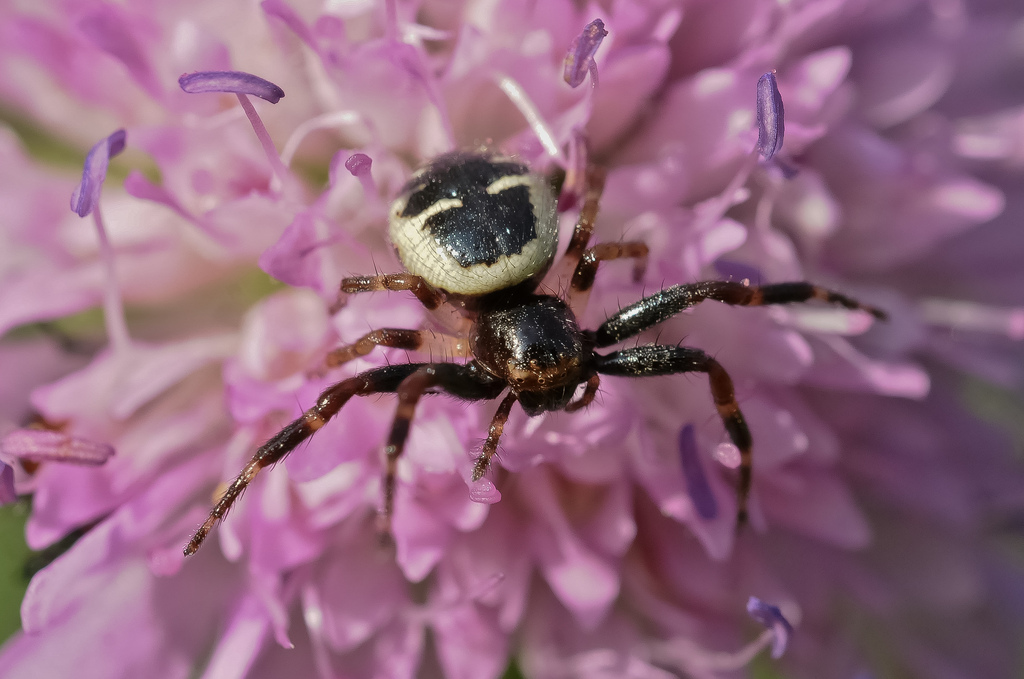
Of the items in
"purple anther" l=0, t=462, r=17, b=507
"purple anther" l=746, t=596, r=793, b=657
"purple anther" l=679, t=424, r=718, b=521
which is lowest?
"purple anther" l=746, t=596, r=793, b=657

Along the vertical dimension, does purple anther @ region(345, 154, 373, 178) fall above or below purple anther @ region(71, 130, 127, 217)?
below

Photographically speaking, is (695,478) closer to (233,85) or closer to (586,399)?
(586,399)

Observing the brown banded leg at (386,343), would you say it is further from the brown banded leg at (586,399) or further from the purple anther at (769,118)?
the purple anther at (769,118)

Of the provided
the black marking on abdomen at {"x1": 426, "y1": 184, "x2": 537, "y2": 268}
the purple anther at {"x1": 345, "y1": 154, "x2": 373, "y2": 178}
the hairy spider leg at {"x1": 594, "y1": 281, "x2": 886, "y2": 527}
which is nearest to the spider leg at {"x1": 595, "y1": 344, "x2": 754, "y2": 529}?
the hairy spider leg at {"x1": 594, "y1": 281, "x2": 886, "y2": 527}

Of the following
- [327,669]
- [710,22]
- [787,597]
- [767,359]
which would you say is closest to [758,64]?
[710,22]

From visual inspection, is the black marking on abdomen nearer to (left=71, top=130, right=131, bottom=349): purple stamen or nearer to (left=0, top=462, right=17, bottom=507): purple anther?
(left=71, top=130, right=131, bottom=349): purple stamen

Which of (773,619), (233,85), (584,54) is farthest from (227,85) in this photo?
(773,619)

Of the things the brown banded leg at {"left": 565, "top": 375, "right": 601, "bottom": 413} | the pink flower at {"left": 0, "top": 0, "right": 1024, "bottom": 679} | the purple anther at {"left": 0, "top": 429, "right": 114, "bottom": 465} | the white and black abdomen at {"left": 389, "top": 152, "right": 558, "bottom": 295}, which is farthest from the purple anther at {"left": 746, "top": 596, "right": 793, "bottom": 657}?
the purple anther at {"left": 0, "top": 429, "right": 114, "bottom": 465}
